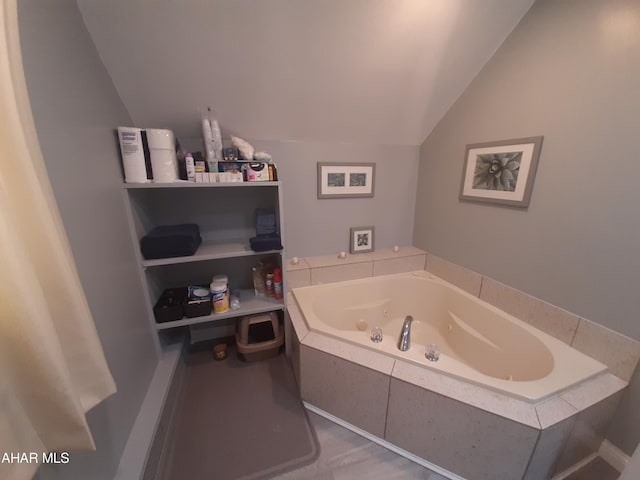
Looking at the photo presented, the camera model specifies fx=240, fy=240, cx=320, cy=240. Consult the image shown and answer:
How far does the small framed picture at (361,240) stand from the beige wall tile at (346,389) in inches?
38.9

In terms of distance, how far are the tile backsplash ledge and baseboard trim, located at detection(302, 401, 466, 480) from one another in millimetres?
785

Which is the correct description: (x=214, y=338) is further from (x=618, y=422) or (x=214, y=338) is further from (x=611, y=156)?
(x=611, y=156)

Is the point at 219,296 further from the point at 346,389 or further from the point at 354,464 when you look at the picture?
the point at 354,464

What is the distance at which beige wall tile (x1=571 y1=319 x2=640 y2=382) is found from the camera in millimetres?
995

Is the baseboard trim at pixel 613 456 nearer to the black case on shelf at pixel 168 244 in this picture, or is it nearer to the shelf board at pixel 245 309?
the shelf board at pixel 245 309

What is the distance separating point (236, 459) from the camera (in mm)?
1125

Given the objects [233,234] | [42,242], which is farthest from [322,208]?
[42,242]

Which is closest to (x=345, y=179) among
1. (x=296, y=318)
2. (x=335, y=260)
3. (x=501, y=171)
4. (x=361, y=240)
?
(x=361, y=240)

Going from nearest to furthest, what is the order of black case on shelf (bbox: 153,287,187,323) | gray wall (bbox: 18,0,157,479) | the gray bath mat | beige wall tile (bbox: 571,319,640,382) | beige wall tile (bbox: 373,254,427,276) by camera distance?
1. gray wall (bbox: 18,0,157,479)
2. beige wall tile (bbox: 571,319,640,382)
3. the gray bath mat
4. black case on shelf (bbox: 153,287,187,323)
5. beige wall tile (bbox: 373,254,427,276)

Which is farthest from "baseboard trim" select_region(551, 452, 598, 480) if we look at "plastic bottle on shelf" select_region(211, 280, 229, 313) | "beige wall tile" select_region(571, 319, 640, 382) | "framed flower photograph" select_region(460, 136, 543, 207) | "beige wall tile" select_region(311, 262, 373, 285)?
"plastic bottle on shelf" select_region(211, 280, 229, 313)

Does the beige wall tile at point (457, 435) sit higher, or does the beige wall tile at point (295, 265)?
the beige wall tile at point (295, 265)

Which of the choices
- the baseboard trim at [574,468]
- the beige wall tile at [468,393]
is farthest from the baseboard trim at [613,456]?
the beige wall tile at [468,393]

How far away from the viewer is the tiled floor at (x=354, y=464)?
3.51 ft

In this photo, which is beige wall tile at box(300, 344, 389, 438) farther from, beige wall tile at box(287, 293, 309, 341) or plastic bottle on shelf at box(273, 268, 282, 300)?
plastic bottle on shelf at box(273, 268, 282, 300)
